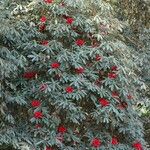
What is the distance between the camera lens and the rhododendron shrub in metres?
3.71

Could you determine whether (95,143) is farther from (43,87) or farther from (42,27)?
(42,27)

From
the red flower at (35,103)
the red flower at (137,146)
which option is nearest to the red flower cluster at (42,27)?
the red flower at (35,103)

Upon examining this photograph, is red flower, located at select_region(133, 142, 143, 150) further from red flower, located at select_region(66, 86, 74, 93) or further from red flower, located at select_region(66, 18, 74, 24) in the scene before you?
red flower, located at select_region(66, 18, 74, 24)

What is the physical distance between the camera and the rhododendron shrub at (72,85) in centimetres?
371

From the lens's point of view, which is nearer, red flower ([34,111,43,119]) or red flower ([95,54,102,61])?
red flower ([34,111,43,119])

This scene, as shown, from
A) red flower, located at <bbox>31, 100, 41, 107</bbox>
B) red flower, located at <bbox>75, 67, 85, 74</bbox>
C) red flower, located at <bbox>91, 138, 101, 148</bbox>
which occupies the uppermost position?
red flower, located at <bbox>75, 67, 85, 74</bbox>

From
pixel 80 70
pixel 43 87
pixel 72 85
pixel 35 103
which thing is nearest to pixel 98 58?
pixel 80 70

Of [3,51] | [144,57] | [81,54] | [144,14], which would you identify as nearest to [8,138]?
[3,51]

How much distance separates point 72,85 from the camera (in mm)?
3773

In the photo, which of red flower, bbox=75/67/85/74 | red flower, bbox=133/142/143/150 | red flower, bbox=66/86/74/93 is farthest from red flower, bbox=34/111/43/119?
red flower, bbox=133/142/143/150

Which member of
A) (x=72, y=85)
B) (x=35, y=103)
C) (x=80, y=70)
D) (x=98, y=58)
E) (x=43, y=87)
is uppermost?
(x=98, y=58)

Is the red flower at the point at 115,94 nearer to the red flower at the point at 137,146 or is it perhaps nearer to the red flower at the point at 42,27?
the red flower at the point at 137,146

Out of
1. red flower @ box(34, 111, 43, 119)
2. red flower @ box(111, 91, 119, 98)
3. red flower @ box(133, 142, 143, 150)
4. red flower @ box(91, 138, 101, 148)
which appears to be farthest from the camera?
red flower @ box(133, 142, 143, 150)

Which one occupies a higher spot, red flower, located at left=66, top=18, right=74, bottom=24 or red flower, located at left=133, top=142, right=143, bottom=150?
red flower, located at left=66, top=18, right=74, bottom=24
